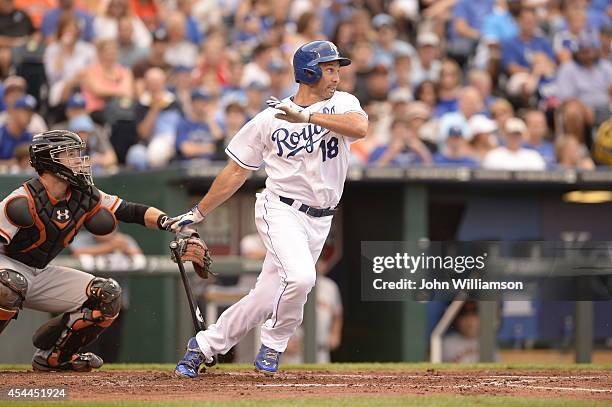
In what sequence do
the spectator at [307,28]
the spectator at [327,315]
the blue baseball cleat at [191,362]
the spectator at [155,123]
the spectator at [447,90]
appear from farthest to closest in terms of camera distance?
the spectator at [307,28]
the spectator at [447,90]
the spectator at [155,123]
the spectator at [327,315]
the blue baseball cleat at [191,362]

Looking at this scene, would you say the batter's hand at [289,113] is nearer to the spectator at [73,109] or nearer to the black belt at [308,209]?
the black belt at [308,209]

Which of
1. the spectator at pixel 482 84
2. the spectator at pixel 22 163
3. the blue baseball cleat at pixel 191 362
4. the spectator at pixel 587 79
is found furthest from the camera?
the spectator at pixel 587 79

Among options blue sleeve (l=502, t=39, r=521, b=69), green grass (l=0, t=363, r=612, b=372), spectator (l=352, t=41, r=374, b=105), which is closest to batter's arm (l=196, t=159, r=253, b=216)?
green grass (l=0, t=363, r=612, b=372)

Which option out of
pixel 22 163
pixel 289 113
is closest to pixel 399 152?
pixel 22 163

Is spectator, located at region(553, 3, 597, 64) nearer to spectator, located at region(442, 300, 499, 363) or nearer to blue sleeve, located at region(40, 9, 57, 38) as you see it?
spectator, located at region(442, 300, 499, 363)

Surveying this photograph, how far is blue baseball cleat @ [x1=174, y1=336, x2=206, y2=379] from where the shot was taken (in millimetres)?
6984

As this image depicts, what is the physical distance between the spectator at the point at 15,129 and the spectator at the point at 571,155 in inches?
190

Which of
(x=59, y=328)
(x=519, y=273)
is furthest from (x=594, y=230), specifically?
(x=59, y=328)

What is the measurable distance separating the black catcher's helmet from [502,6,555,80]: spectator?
7.94 metres

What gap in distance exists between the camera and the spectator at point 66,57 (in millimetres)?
12102

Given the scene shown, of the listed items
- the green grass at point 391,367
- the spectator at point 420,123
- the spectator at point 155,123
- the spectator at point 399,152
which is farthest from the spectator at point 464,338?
the spectator at point 155,123

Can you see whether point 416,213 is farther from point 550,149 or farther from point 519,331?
point 550,149

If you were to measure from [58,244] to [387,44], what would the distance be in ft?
23.9

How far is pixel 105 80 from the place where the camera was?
1209 centimetres
